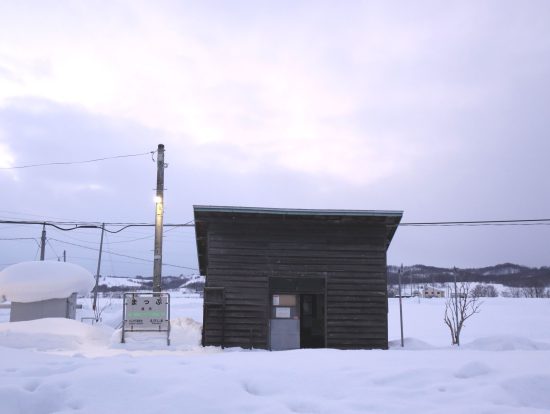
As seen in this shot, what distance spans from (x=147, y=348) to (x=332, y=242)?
701 centimetres

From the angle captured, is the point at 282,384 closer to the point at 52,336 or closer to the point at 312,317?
the point at 52,336

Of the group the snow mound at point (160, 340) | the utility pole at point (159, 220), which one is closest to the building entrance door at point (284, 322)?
the snow mound at point (160, 340)

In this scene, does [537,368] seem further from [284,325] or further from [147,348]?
[147,348]

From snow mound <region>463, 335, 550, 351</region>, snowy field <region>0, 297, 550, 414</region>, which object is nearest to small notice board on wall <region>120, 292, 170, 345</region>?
snowy field <region>0, 297, 550, 414</region>

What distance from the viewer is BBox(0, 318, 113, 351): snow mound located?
15.1m

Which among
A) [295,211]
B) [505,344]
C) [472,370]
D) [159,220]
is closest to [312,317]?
[295,211]

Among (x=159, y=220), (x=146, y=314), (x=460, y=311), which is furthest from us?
(x=460, y=311)

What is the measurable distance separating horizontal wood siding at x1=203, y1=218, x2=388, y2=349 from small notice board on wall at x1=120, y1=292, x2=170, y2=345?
141cm

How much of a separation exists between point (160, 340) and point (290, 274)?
492cm

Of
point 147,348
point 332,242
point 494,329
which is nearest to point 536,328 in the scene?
point 494,329

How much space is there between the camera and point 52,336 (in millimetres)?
15812

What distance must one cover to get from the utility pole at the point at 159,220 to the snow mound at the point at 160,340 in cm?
176

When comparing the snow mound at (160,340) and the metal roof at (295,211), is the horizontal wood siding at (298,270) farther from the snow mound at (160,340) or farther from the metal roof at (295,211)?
the snow mound at (160,340)

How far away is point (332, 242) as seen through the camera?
16.9 m
